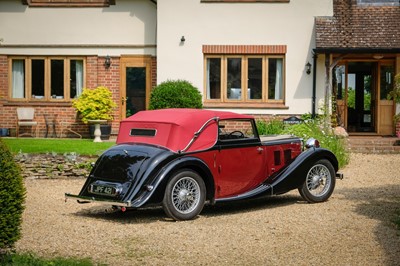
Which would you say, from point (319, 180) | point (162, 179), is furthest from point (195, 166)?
point (319, 180)

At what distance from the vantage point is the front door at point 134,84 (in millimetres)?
23031

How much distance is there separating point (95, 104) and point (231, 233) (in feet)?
43.1

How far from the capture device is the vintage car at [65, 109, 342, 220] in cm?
988

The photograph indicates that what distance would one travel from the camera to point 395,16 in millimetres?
21812

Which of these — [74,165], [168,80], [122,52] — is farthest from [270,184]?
[122,52]

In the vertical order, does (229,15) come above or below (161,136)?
above

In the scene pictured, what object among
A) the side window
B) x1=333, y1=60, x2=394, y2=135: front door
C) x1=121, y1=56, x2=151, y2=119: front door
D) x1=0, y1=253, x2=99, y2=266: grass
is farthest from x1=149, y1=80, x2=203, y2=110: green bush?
x1=0, y1=253, x2=99, y2=266: grass

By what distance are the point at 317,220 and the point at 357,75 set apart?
45.6ft

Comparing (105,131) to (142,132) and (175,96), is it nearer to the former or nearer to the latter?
(175,96)

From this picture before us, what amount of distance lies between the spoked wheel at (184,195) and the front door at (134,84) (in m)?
13.1

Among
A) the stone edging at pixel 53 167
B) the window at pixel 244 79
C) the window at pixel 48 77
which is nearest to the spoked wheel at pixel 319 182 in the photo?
the stone edging at pixel 53 167

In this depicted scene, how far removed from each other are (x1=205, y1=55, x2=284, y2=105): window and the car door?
10.9m

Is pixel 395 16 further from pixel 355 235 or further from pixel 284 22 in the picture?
pixel 355 235

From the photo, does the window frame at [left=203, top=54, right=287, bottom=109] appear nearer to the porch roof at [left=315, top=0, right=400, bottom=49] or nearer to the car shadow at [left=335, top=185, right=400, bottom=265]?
the porch roof at [left=315, top=0, right=400, bottom=49]
